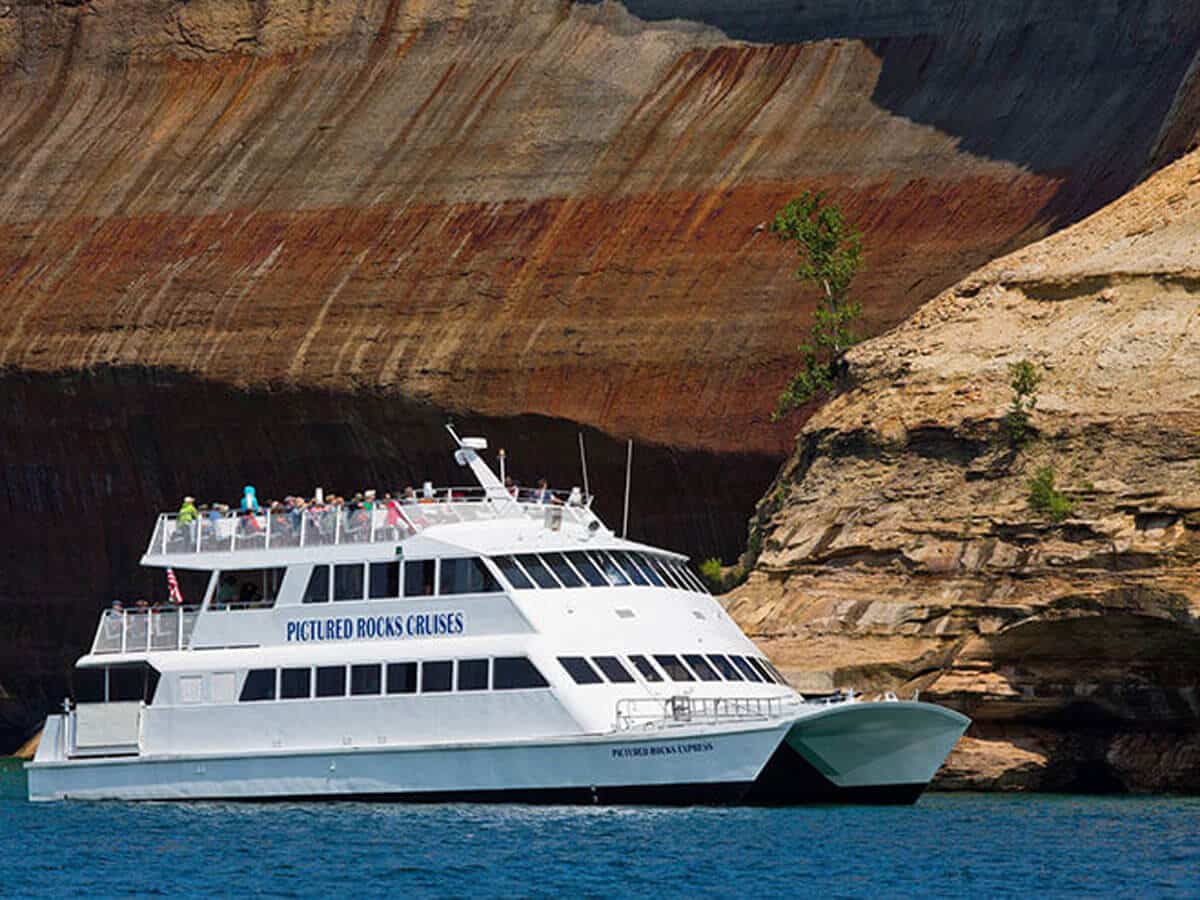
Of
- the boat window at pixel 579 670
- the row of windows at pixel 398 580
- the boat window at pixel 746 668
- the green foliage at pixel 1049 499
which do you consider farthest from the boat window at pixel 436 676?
the green foliage at pixel 1049 499

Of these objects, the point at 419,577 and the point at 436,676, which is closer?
the point at 436,676

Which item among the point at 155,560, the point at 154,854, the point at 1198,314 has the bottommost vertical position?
the point at 154,854

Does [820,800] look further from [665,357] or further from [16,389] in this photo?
[16,389]

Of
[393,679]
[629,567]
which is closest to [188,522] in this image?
[393,679]

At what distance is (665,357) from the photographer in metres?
70.6

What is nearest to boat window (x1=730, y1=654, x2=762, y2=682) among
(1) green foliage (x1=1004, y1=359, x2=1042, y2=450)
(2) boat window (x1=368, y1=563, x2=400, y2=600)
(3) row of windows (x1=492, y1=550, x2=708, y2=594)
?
(3) row of windows (x1=492, y1=550, x2=708, y2=594)

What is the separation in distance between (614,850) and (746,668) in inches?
285

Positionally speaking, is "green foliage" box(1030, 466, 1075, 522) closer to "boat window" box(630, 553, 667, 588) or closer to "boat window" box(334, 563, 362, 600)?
"boat window" box(630, 553, 667, 588)

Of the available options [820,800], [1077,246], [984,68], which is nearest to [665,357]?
[984,68]

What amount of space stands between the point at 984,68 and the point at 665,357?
41.8ft

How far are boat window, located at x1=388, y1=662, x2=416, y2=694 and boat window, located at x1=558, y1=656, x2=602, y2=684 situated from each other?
Answer: 8.40ft

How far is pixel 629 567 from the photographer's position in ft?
138

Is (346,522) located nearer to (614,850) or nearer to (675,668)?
(675,668)

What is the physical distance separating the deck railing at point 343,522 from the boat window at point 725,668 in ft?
9.52
